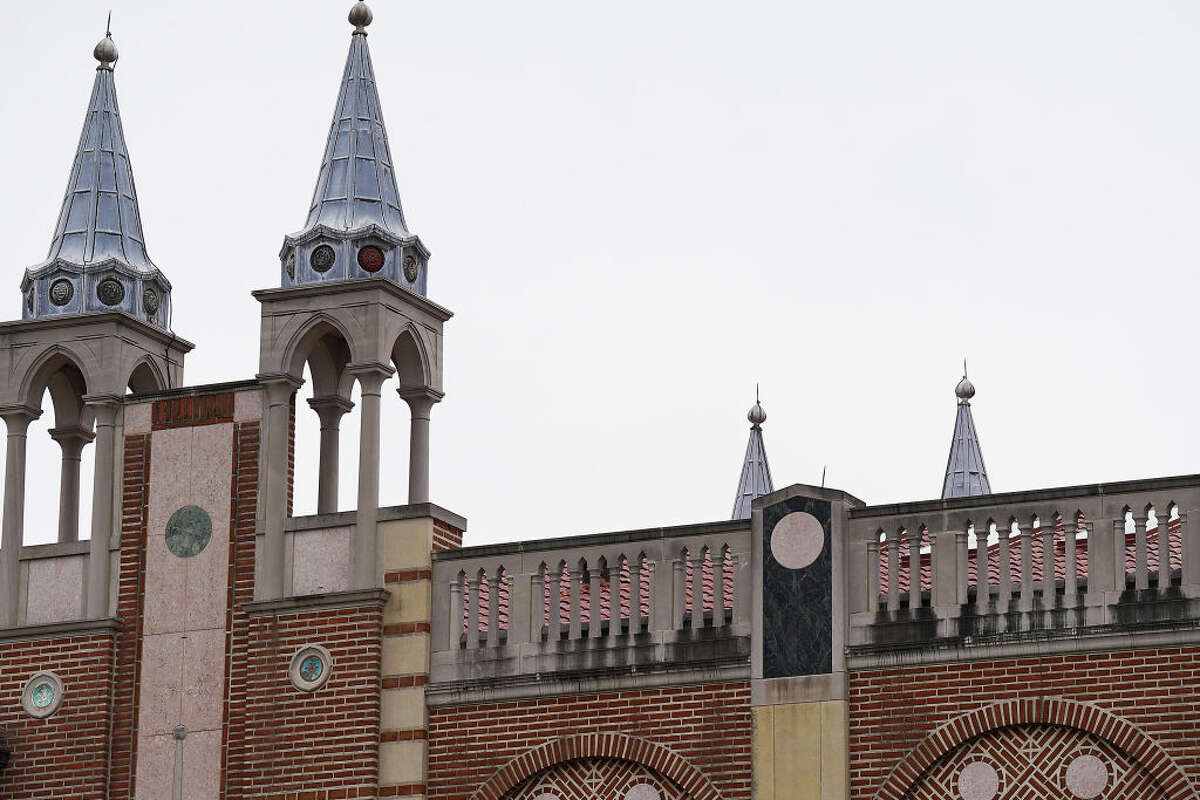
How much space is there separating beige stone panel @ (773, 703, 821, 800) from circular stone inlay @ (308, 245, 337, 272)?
23.6ft

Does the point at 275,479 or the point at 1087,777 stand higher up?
the point at 275,479

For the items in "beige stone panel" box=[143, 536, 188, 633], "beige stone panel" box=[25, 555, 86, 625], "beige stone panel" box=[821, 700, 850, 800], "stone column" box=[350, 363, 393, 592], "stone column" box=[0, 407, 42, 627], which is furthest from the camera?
"stone column" box=[0, 407, 42, 627]

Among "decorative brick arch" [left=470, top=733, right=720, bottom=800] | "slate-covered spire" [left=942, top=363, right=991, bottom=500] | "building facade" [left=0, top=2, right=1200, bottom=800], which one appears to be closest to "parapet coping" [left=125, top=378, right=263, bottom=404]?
"building facade" [left=0, top=2, right=1200, bottom=800]

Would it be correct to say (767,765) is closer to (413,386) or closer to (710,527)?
(710,527)

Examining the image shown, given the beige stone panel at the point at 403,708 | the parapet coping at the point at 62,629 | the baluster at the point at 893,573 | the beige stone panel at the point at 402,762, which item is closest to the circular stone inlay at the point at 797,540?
the baluster at the point at 893,573

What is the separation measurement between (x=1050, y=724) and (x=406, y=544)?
699 centimetres

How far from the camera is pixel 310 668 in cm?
2753

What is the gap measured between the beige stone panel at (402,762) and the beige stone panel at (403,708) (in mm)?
180

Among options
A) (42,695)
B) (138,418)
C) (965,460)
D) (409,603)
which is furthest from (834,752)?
(965,460)

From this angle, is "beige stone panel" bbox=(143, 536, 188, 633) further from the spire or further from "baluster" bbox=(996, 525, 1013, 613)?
the spire

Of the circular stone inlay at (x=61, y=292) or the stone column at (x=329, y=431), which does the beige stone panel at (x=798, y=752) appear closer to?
the stone column at (x=329, y=431)

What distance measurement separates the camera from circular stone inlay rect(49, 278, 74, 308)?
29961mm

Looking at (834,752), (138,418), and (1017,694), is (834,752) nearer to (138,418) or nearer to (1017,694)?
(1017,694)

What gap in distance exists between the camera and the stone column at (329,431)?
2972cm
